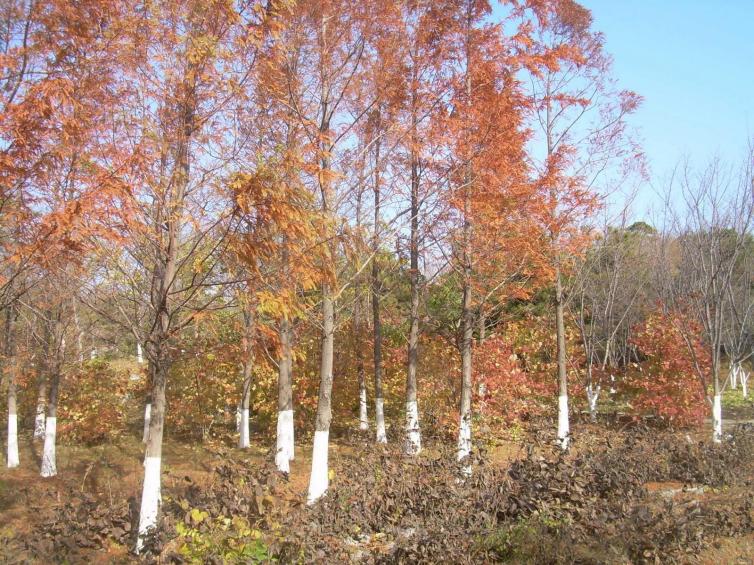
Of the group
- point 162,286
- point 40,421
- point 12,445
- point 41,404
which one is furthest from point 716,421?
point 40,421

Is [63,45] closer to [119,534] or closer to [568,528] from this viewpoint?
[119,534]

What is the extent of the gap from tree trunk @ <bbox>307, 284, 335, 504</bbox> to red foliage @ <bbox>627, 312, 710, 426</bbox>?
34.3 feet

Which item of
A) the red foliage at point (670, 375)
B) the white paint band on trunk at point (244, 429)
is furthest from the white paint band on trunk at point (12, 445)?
the red foliage at point (670, 375)

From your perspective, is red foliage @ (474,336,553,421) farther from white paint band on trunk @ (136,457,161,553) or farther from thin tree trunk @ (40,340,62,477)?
thin tree trunk @ (40,340,62,477)

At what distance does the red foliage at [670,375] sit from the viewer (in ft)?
49.7

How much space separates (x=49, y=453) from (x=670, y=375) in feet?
52.5

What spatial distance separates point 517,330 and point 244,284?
13.1m

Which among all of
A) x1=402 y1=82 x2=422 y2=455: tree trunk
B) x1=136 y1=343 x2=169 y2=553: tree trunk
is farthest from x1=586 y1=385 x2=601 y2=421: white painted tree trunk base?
x1=136 y1=343 x2=169 y2=553: tree trunk

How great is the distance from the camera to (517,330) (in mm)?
17609

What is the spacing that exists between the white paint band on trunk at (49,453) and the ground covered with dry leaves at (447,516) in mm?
5188

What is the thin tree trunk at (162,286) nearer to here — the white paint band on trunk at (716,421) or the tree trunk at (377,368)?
the tree trunk at (377,368)

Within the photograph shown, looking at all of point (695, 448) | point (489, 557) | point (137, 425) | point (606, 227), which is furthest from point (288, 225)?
point (137, 425)

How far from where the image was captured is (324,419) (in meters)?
8.20

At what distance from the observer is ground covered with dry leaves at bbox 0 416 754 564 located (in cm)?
479
